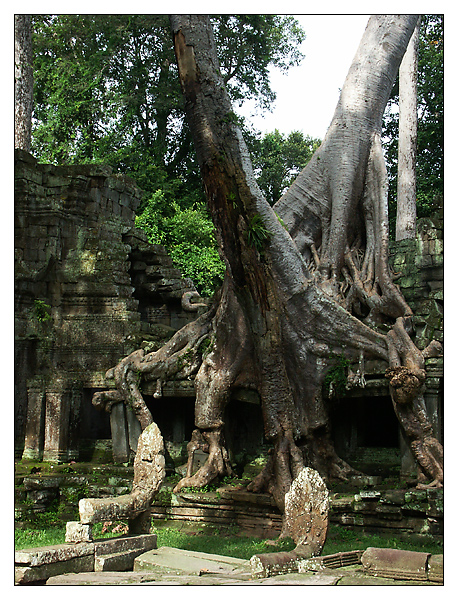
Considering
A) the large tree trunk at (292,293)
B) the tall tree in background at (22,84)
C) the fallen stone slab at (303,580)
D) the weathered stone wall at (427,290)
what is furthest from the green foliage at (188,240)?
the fallen stone slab at (303,580)

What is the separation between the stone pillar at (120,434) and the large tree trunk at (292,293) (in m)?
0.37

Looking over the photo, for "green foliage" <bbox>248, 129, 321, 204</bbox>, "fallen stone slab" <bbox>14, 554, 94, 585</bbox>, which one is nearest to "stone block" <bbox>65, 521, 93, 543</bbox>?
"fallen stone slab" <bbox>14, 554, 94, 585</bbox>

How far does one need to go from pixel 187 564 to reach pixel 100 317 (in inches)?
286

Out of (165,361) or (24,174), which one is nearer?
(165,361)

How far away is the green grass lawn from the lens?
7.01 m

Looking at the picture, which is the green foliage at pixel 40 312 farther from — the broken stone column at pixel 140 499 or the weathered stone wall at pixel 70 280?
the broken stone column at pixel 140 499

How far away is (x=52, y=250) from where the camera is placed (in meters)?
12.7

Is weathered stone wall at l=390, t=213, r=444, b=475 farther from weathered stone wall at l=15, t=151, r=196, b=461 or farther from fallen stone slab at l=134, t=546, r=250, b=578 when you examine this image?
weathered stone wall at l=15, t=151, r=196, b=461

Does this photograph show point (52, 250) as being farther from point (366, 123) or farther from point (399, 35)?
point (399, 35)

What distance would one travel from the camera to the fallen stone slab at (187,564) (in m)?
5.35

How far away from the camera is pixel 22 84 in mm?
14508

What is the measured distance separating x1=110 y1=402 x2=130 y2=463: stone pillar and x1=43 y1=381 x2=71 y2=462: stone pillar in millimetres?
785

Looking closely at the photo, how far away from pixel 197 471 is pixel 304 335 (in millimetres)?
2335

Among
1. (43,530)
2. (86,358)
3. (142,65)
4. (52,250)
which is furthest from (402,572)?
(142,65)
